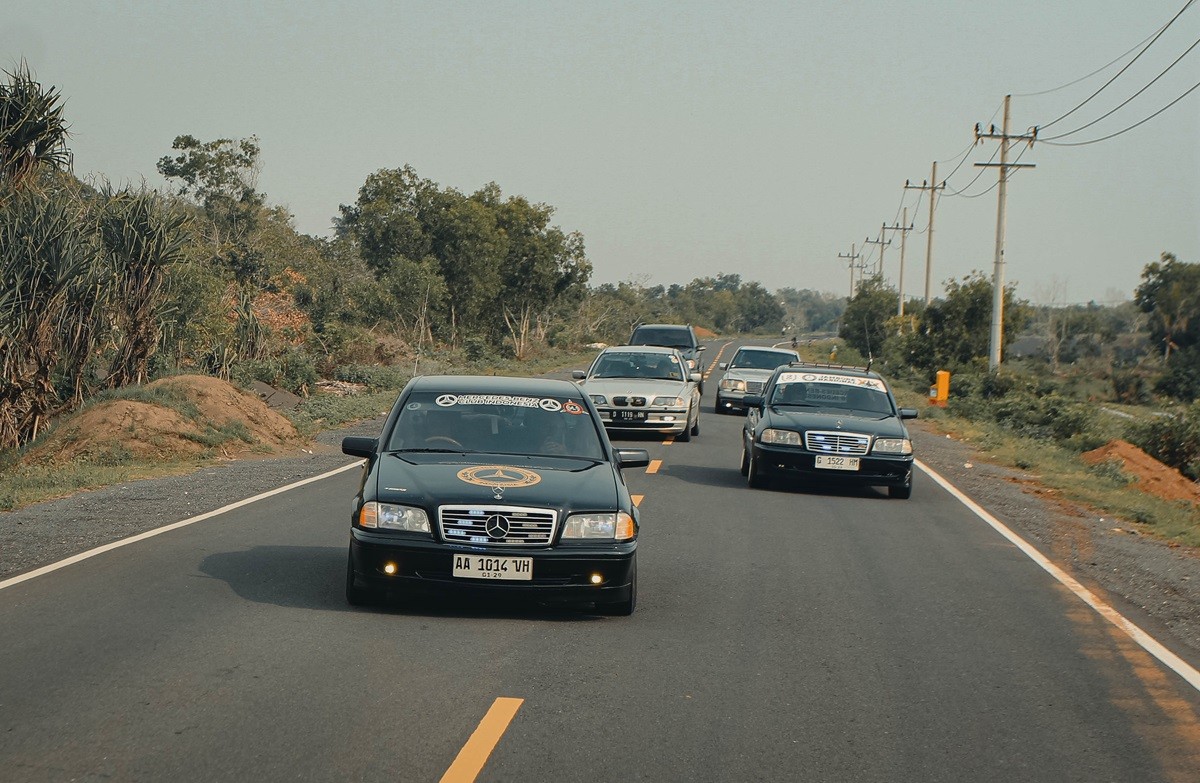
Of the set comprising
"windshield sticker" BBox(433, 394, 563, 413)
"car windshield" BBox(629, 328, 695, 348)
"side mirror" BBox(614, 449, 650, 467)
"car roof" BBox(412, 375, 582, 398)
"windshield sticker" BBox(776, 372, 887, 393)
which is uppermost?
"car windshield" BBox(629, 328, 695, 348)

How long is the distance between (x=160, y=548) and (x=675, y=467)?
30.3 feet

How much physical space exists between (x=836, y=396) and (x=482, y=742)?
40.7ft

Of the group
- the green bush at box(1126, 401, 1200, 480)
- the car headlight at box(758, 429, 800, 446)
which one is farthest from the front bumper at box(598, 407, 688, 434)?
the green bush at box(1126, 401, 1200, 480)

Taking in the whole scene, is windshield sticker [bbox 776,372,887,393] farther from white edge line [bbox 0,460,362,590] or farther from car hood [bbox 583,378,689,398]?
white edge line [bbox 0,460,362,590]

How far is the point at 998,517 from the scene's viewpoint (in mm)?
14984

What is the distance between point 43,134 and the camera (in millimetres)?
21578

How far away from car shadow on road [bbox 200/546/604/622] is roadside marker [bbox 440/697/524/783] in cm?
191

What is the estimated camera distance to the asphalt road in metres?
5.50

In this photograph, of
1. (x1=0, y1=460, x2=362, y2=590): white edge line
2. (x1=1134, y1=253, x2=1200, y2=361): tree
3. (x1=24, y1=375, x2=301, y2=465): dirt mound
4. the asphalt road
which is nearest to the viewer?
the asphalt road

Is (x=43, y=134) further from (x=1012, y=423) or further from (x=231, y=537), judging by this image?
(x=1012, y=423)

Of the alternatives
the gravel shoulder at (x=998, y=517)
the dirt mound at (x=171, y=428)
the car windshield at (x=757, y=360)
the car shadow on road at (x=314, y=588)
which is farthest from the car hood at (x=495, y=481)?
Result: the car windshield at (x=757, y=360)

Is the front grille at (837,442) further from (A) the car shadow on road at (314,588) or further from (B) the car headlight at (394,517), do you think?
(B) the car headlight at (394,517)

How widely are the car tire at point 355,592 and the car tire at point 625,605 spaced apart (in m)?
1.41

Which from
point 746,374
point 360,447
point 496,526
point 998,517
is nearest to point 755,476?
point 998,517
